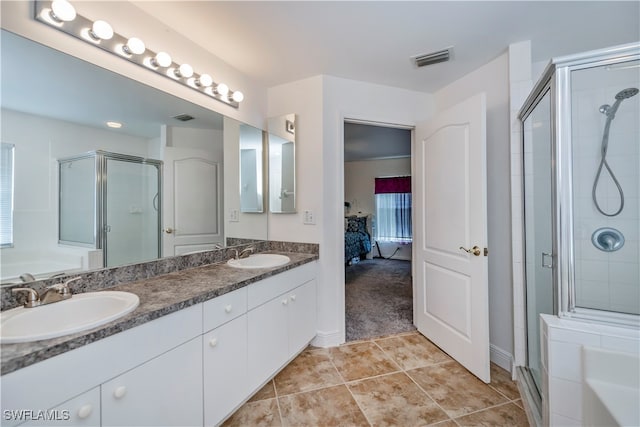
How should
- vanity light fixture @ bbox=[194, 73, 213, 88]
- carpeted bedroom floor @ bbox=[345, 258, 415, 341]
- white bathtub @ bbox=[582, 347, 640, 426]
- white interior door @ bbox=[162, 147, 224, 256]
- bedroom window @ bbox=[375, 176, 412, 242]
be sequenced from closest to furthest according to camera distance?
white bathtub @ bbox=[582, 347, 640, 426] → white interior door @ bbox=[162, 147, 224, 256] → vanity light fixture @ bbox=[194, 73, 213, 88] → carpeted bedroom floor @ bbox=[345, 258, 415, 341] → bedroom window @ bbox=[375, 176, 412, 242]

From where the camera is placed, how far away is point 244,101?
7.30 ft

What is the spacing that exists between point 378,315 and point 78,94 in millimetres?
3054

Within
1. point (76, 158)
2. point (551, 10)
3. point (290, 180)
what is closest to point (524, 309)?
point (551, 10)

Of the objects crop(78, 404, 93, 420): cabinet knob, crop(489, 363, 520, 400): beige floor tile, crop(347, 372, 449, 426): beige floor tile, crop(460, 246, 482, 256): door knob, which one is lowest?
crop(489, 363, 520, 400): beige floor tile

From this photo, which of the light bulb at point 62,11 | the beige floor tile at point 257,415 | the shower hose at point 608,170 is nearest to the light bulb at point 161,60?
the light bulb at point 62,11

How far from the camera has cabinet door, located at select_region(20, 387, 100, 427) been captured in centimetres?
74

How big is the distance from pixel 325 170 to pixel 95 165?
4.98 ft

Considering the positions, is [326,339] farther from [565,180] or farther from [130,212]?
[565,180]

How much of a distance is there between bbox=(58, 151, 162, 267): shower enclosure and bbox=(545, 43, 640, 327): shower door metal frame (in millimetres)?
2183

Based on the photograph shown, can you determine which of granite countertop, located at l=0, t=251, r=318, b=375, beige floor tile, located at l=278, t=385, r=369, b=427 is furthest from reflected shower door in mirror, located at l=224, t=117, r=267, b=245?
beige floor tile, located at l=278, t=385, r=369, b=427

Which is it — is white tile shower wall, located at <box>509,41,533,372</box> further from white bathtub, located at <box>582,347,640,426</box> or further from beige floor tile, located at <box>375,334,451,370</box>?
white bathtub, located at <box>582,347,640,426</box>

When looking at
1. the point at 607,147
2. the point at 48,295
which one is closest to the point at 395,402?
the point at 48,295

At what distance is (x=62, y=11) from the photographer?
112 centimetres

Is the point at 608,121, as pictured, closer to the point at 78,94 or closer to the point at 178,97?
the point at 178,97
